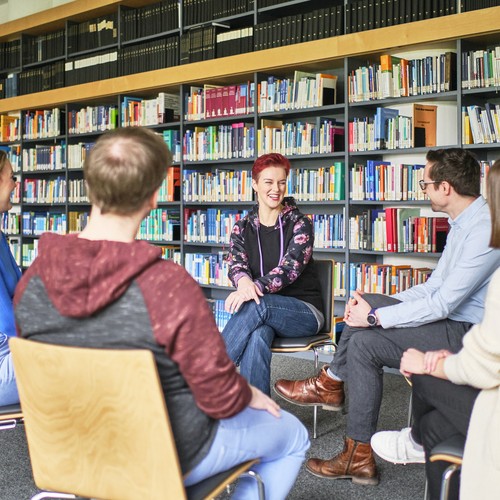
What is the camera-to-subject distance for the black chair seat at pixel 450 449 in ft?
5.94

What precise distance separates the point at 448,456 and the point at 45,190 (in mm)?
6217

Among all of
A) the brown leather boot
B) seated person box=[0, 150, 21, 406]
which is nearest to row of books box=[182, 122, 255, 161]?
the brown leather boot

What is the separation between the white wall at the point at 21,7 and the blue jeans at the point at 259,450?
21.4 ft

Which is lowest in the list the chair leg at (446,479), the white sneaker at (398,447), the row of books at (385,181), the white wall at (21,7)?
the white sneaker at (398,447)

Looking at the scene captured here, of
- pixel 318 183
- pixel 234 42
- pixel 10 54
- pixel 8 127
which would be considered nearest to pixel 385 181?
pixel 318 183

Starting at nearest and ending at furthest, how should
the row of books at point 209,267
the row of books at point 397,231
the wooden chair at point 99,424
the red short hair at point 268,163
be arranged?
the wooden chair at point 99,424 < the red short hair at point 268,163 < the row of books at point 397,231 < the row of books at point 209,267

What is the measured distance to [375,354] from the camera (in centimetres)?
283

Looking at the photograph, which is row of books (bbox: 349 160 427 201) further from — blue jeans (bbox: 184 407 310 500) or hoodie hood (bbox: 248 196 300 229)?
blue jeans (bbox: 184 407 310 500)

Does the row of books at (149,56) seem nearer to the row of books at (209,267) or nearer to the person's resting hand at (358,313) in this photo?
the row of books at (209,267)

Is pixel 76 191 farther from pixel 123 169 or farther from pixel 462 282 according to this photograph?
pixel 123 169

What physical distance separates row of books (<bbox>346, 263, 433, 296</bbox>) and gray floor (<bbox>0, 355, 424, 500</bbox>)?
0.96 metres

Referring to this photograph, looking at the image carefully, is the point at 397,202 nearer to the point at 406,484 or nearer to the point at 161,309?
the point at 406,484

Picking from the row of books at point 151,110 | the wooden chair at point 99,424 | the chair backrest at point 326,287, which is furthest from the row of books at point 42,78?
the wooden chair at point 99,424

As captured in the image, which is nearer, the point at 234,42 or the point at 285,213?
the point at 285,213
